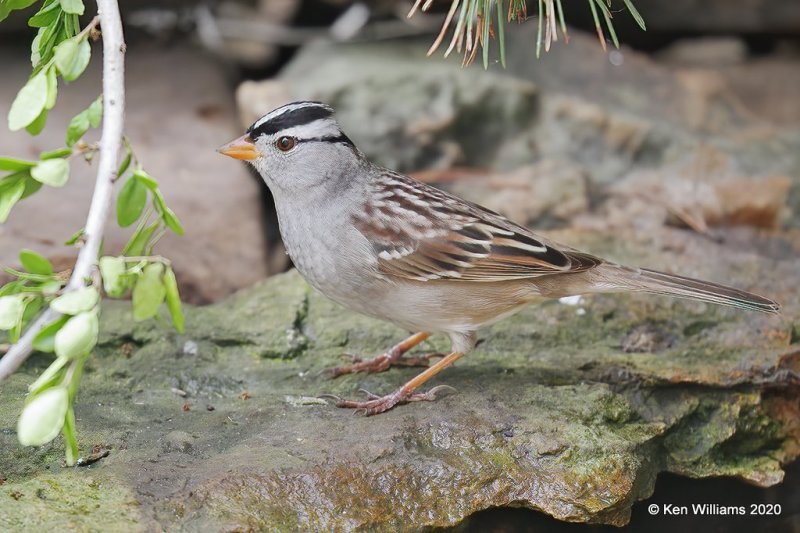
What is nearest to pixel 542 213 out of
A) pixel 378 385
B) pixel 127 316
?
pixel 378 385

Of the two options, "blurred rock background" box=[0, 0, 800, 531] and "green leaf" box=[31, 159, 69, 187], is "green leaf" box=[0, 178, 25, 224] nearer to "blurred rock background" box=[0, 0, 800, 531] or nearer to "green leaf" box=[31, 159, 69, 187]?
"green leaf" box=[31, 159, 69, 187]

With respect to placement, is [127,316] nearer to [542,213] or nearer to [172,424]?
[172,424]

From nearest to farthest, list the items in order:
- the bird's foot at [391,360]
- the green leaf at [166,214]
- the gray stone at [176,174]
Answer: the green leaf at [166,214]
the bird's foot at [391,360]
the gray stone at [176,174]

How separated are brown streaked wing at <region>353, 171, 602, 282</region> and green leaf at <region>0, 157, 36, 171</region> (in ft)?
5.49

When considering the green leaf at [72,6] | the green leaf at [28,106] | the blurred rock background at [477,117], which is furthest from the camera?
the blurred rock background at [477,117]

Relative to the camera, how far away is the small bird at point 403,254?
14.3 feet

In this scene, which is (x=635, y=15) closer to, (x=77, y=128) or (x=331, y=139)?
(x=331, y=139)

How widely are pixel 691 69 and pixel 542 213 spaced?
2461 mm

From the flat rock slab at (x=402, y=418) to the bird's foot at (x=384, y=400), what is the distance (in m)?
0.05

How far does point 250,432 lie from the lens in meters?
3.99

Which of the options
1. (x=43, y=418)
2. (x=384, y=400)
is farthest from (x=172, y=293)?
(x=384, y=400)

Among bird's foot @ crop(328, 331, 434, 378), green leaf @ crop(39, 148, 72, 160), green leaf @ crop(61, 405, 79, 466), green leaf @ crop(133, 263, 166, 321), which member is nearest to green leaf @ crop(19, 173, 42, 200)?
green leaf @ crop(39, 148, 72, 160)

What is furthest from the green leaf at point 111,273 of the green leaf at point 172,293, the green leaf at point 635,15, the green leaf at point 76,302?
the green leaf at point 635,15

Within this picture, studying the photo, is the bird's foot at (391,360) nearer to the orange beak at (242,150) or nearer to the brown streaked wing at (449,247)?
the brown streaked wing at (449,247)
